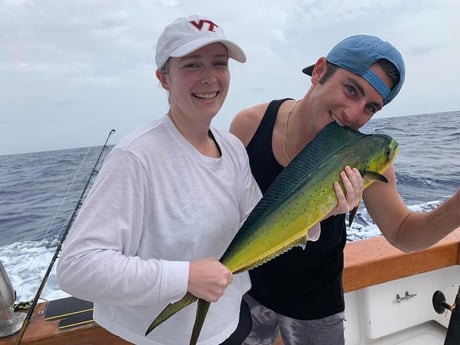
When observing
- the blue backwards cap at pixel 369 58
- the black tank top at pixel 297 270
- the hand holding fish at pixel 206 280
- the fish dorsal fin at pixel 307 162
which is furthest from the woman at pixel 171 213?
the blue backwards cap at pixel 369 58

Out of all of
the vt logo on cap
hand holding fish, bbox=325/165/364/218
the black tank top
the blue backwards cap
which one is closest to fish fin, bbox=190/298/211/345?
hand holding fish, bbox=325/165/364/218

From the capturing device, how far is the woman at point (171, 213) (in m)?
0.92

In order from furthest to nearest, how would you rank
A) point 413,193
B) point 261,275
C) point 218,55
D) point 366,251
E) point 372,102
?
1. point 413,193
2. point 366,251
3. point 261,275
4. point 372,102
5. point 218,55

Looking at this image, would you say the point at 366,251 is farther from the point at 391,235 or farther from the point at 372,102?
the point at 372,102

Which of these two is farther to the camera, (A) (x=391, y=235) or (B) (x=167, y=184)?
(A) (x=391, y=235)

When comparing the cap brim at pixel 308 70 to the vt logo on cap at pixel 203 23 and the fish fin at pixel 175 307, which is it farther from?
the fish fin at pixel 175 307

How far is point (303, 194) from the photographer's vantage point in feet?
3.92

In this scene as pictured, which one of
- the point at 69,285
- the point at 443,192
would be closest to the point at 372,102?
the point at 69,285

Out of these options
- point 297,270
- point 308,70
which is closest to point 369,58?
point 308,70

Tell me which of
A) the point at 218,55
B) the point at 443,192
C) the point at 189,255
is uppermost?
the point at 218,55

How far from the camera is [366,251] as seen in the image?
243 cm

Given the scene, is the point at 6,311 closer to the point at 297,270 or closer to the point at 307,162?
the point at 297,270

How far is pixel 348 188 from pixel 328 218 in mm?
421

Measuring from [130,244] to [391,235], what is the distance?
1.31 meters
